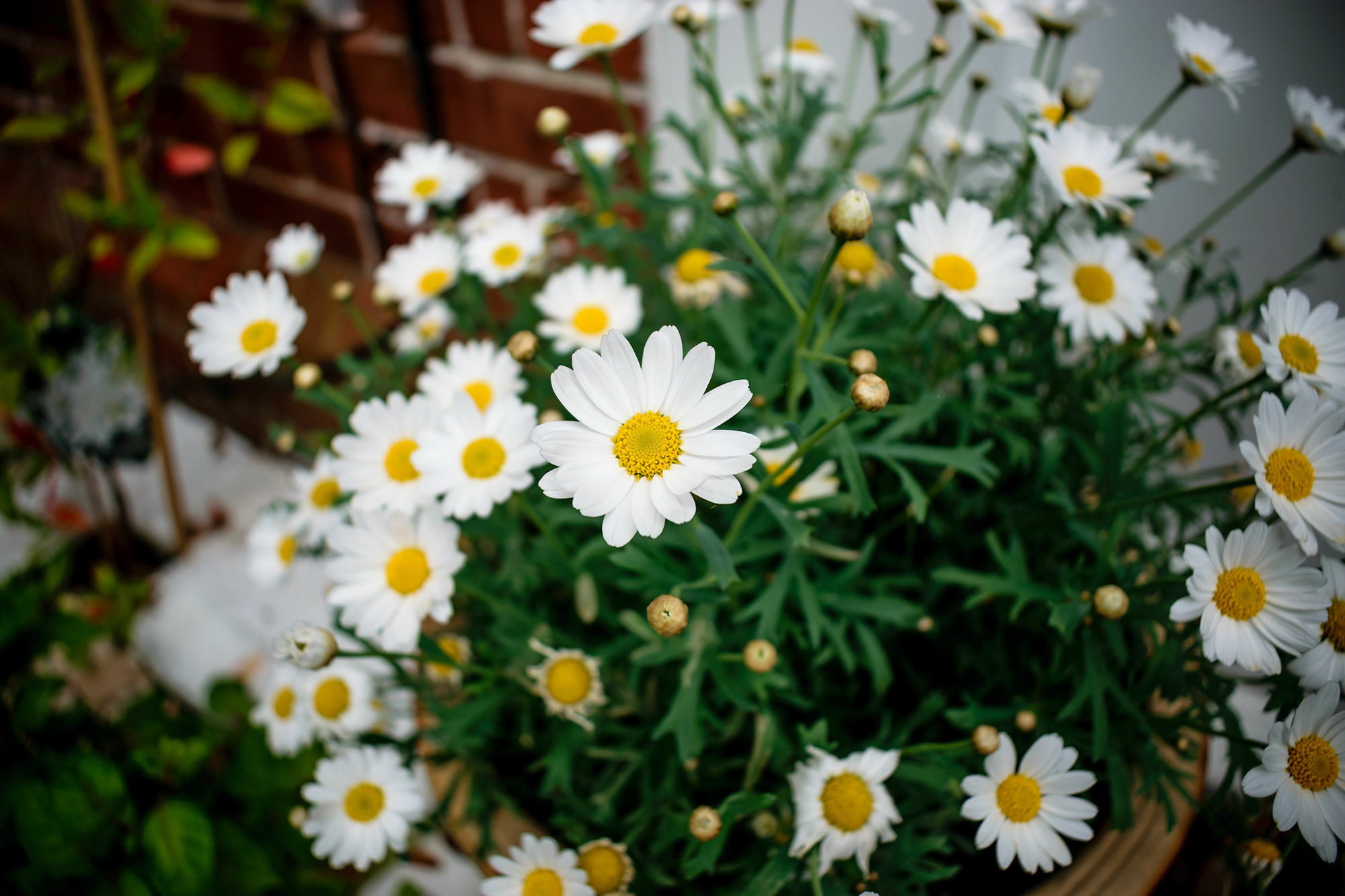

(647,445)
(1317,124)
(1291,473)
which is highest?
(1317,124)

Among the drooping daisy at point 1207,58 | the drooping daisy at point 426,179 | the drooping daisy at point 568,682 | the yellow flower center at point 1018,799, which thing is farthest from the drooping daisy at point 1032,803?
the drooping daisy at point 426,179

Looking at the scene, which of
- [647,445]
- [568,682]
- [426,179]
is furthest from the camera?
[426,179]

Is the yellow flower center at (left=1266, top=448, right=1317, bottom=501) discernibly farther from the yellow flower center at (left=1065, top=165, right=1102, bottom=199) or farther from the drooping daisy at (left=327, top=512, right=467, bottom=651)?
the drooping daisy at (left=327, top=512, right=467, bottom=651)

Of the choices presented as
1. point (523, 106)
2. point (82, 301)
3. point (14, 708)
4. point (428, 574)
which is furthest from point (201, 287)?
point (428, 574)

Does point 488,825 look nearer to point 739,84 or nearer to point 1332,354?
point 1332,354

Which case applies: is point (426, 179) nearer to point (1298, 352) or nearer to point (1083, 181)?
point (1083, 181)

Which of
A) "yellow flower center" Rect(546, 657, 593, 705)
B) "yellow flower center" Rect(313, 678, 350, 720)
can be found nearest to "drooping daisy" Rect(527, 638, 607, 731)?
"yellow flower center" Rect(546, 657, 593, 705)

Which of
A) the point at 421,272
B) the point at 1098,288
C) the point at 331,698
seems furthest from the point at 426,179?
the point at 1098,288
